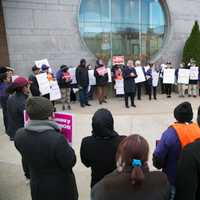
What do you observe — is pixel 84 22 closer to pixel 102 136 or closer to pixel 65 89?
pixel 65 89

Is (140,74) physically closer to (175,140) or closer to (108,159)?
(175,140)

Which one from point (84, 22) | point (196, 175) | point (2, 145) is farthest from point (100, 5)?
point (196, 175)

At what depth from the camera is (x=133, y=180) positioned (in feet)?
6.40

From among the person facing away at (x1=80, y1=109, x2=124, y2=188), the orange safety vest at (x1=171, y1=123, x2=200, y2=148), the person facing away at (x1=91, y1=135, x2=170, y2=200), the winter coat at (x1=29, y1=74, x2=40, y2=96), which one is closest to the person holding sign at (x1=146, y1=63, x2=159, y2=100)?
the winter coat at (x1=29, y1=74, x2=40, y2=96)

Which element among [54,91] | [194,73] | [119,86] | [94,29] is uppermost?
[94,29]

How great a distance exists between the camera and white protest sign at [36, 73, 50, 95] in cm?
951

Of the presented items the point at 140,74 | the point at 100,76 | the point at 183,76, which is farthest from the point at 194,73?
the point at 100,76

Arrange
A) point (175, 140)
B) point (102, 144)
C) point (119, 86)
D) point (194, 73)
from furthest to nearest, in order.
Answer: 1. point (194, 73)
2. point (119, 86)
3. point (175, 140)
4. point (102, 144)

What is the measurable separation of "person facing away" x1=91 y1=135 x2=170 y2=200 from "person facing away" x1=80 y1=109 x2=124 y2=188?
870mm

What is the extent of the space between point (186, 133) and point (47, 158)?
1429 millimetres

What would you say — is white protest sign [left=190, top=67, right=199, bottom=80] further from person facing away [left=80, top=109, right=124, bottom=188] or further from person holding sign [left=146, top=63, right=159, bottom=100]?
person facing away [left=80, top=109, right=124, bottom=188]

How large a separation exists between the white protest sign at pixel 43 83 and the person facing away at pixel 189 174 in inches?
304

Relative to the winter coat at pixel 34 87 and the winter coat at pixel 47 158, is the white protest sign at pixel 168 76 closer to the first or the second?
the winter coat at pixel 34 87

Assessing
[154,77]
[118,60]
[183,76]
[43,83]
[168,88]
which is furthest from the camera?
[118,60]
